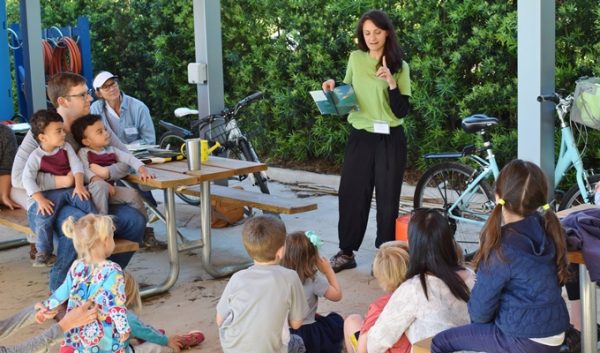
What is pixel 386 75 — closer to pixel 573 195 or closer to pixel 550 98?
pixel 550 98

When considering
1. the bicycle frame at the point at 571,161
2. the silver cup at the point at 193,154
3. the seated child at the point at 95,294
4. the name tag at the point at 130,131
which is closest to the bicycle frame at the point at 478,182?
the bicycle frame at the point at 571,161

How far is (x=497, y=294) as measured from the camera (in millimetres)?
2723

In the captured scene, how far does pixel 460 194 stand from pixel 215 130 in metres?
2.12

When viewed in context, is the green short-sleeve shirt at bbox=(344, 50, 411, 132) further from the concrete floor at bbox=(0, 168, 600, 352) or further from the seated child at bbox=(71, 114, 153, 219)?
the seated child at bbox=(71, 114, 153, 219)

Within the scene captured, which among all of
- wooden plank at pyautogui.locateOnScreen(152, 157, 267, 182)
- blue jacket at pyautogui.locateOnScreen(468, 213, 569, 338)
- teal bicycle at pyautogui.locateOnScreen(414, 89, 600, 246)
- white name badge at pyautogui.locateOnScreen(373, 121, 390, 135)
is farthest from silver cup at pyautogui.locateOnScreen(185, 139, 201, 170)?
blue jacket at pyautogui.locateOnScreen(468, 213, 569, 338)

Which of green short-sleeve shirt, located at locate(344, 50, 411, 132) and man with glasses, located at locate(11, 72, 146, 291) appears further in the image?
green short-sleeve shirt, located at locate(344, 50, 411, 132)

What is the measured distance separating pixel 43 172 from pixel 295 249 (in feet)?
5.38

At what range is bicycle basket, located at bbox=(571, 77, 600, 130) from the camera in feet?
16.1

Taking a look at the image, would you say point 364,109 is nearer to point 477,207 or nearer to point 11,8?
point 477,207

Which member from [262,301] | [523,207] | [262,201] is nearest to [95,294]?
[262,301]

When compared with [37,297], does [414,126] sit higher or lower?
higher

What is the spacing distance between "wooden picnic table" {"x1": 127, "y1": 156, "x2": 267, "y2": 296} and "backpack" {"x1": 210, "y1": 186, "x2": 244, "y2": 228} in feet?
3.33

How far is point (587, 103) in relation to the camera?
16.2 feet

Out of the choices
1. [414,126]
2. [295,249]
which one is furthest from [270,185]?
[295,249]
